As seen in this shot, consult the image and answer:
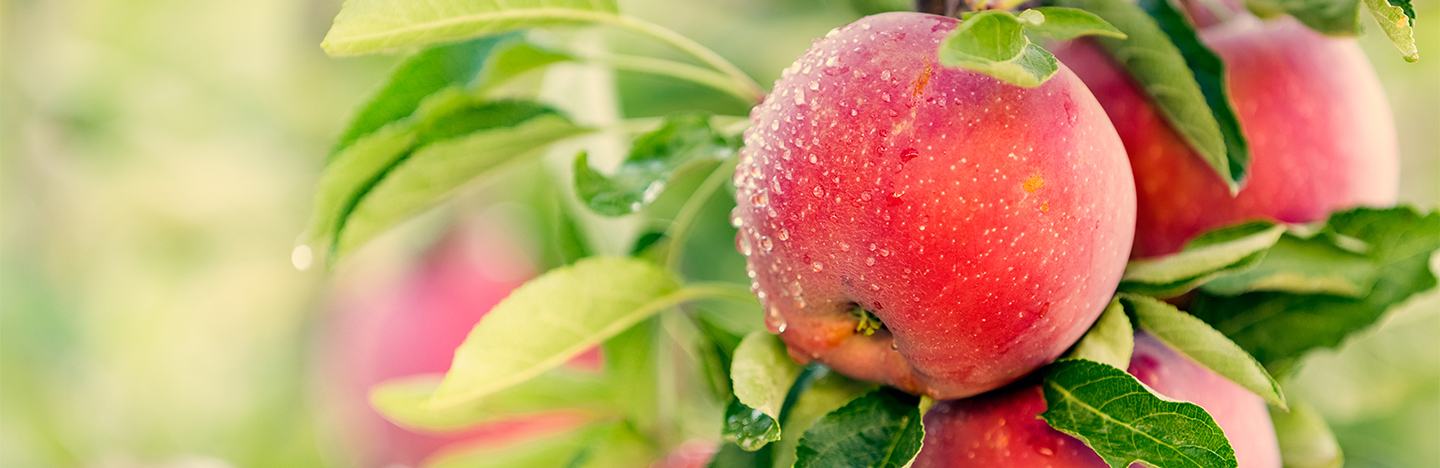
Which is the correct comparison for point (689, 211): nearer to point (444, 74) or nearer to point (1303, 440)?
point (444, 74)

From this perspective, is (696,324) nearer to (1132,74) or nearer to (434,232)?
(1132,74)

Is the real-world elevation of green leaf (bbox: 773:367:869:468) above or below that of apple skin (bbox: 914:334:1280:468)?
below

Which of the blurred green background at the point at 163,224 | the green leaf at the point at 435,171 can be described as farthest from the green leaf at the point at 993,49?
the blurred green background at the point at 163,224

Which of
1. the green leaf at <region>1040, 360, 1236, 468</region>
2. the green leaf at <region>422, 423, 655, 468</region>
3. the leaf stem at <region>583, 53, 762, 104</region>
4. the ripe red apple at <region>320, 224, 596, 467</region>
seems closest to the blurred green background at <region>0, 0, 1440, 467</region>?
the ripe red apple at <region>320, 224, 596, 467</region>

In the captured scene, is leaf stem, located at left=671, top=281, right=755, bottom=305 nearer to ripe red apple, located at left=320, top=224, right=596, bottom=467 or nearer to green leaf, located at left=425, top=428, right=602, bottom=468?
green leaf, located at left=425, top=428, right=602, bottom=468

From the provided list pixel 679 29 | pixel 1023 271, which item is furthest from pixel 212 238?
pixel 1023 271

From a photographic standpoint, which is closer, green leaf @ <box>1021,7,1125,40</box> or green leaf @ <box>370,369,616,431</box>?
green leaf @ <box>1021,7,1125,40</box>

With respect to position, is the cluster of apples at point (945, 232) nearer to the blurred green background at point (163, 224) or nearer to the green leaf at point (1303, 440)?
the green leaf at point (1303, 440)

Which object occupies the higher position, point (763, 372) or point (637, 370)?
point (763, 372)

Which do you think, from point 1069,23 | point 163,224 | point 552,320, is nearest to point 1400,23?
point 1069,23
